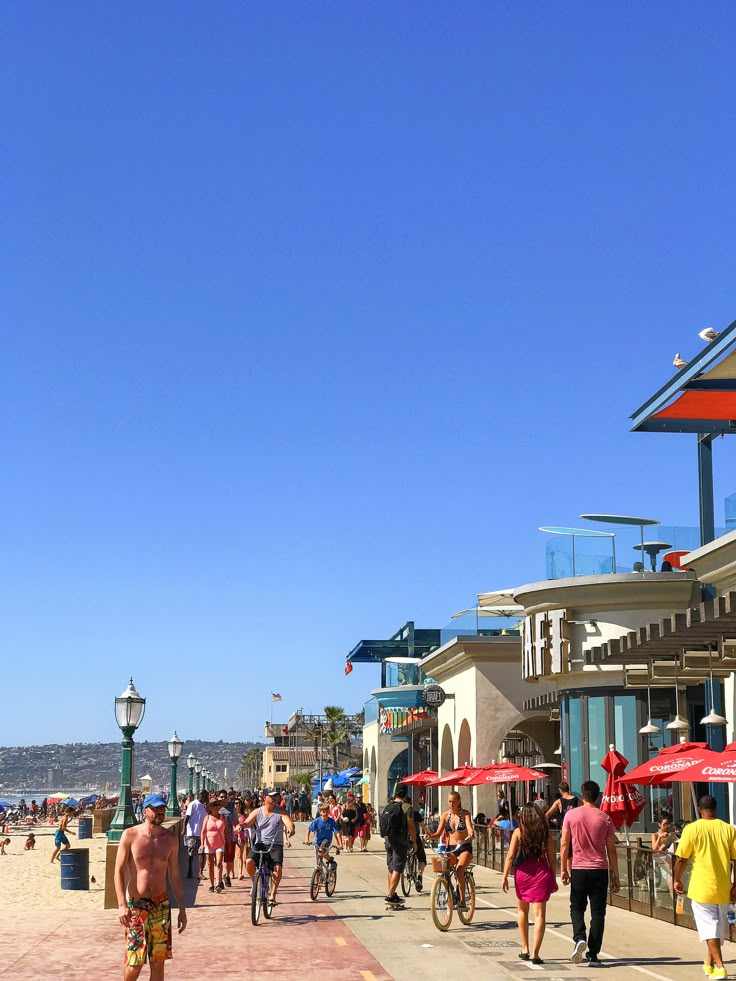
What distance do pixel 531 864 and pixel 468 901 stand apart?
11.2 feet

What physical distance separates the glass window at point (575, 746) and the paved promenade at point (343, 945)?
857 cm

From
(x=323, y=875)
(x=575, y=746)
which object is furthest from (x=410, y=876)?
(x=575, y=746)

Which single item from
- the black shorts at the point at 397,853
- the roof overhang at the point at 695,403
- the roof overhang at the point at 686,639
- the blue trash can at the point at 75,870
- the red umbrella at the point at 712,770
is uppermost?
the roof overhang at the point at 695,403

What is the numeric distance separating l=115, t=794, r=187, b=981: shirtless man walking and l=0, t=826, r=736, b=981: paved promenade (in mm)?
2093

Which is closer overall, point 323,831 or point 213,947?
point 213,947

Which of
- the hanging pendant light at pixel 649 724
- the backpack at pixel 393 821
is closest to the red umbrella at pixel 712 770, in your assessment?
the backpack at pixel 393 821

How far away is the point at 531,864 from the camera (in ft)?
41.4

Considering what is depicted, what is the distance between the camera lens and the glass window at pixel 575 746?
27.3 meters

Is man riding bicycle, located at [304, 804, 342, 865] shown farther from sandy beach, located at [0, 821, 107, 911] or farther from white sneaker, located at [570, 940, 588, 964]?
white sneaker, located at [570, 940, 588, 964]

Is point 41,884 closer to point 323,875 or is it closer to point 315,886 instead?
point 323,875

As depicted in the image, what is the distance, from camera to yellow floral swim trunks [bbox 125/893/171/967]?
9.27 m

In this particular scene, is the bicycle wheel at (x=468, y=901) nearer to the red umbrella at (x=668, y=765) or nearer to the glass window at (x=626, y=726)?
the red umbrella at (x=668, y=765)

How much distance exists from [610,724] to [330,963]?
1532 centimetres

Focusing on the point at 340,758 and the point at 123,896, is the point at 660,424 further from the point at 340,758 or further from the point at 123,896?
the point at 340,758
